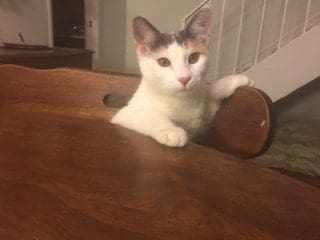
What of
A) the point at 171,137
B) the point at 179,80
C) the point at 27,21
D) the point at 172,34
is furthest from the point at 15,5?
the point at 171,137

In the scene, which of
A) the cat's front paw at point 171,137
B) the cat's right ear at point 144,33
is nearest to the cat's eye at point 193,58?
the cat's right ear at point 144,33

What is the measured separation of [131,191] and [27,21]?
132cm

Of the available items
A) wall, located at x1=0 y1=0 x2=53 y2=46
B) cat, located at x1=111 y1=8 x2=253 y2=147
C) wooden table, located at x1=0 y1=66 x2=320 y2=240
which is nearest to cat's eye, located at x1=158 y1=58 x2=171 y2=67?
cat, located at x1=111 y1=8 x2=253 y2=147

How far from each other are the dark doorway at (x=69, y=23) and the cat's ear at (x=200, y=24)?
126cm

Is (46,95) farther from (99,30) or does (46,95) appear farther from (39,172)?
(99,30)

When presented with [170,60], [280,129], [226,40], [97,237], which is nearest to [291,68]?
[280,129]

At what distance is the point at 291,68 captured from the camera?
1586 mm

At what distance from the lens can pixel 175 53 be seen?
0.91m

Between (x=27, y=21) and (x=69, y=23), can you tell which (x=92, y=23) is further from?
(x=27, y=21)

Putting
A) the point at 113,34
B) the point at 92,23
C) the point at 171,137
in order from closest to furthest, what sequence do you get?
the point at 171,137 < the point at 92,23 < the point at 113,34

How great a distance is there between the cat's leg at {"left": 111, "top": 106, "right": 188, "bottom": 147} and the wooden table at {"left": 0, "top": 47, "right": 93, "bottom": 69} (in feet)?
1.74

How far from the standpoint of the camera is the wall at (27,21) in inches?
59.1

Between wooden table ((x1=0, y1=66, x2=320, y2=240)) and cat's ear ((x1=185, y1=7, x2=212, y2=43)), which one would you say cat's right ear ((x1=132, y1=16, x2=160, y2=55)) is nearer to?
cat's ear ((x1=185, y1=7, x2=212, y2=43))

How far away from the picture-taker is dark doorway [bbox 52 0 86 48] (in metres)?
1.99
